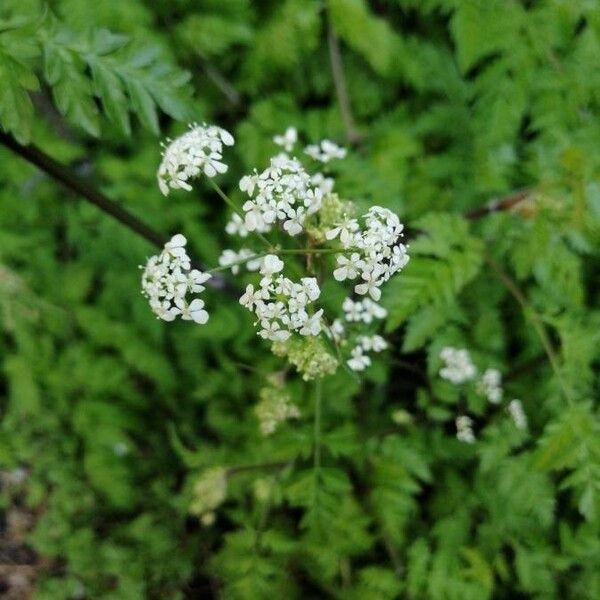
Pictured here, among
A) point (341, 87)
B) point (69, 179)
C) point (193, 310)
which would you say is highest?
point (341, 87)

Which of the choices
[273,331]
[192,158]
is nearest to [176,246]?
[192,158]

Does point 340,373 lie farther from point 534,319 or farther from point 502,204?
point 502,204

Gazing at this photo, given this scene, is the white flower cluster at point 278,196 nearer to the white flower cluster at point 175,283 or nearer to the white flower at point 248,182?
the white flower at point 248,182

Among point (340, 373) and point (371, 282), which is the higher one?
point (340, 373)

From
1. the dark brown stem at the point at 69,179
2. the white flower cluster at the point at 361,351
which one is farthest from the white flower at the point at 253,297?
the dark brown stem at the point at 69,179

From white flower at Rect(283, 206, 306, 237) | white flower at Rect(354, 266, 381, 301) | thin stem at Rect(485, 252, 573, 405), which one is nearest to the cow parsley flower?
white flower at Rect(354, 266, 381, 301)

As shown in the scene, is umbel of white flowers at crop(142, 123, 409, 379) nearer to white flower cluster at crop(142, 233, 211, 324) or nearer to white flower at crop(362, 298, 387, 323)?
white flower cluster at crop(142, 233, 211, 324)

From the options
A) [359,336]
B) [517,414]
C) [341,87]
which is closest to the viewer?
[359,336]
